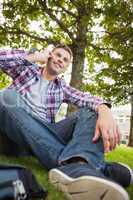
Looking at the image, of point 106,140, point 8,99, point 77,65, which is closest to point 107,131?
point 106,140

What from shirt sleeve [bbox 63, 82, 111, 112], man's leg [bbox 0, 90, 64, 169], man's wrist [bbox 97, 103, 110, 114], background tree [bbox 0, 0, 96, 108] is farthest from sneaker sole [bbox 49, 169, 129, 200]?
background tree [bbox 0, 0, 96, 108]

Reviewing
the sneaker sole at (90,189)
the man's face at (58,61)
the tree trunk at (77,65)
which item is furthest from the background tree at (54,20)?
the sneaker sole at (90,189)

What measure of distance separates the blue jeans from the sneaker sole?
36 cm

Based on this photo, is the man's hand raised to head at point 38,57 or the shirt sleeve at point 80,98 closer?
the shirt sleeve at point 80,98

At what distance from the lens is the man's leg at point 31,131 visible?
13.2 ft

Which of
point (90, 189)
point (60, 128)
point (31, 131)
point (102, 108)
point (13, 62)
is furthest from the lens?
point (13, 62)

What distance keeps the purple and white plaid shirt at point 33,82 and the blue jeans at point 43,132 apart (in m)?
0.50

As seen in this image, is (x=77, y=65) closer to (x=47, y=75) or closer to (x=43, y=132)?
(x=47, y=75)

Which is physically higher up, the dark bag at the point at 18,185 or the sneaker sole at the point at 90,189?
the dark bag at the point at 18,185

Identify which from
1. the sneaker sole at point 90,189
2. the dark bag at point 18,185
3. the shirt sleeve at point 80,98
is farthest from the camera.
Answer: the shirt sleeve at point 80,98

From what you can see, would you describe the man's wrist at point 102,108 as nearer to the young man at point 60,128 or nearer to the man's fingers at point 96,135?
the young man at point 60,128

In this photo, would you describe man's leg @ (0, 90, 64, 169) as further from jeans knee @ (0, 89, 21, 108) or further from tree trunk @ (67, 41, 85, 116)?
tree trunk @ (67, 41, 85, 116)

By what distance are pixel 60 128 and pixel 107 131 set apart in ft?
2.45

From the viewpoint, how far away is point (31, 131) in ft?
13.3
